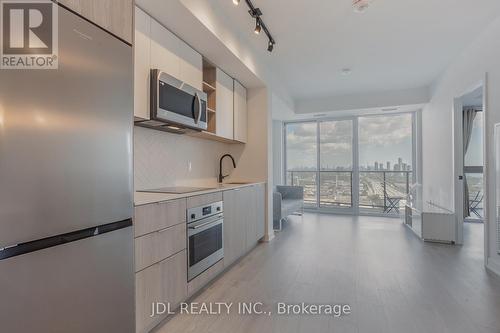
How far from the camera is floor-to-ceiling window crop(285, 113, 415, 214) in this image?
20.4 ft

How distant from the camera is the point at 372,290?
2457 millimetres

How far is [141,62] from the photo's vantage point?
2.11 metres

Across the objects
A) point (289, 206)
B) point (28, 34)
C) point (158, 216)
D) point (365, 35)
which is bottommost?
point (289, 206)

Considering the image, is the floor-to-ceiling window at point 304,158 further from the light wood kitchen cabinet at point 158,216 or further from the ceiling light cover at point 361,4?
the light wood kitchen cabinet at point 158,216

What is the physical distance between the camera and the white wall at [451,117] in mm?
2948

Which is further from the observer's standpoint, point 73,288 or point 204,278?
point 204,278

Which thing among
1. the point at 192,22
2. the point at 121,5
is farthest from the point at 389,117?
the point at 121,5

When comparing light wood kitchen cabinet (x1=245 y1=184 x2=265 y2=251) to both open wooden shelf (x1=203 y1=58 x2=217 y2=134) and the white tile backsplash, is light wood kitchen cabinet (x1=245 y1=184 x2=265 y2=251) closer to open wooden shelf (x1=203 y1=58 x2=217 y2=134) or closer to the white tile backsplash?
the white tile backsplash

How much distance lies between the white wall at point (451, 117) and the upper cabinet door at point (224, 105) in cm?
309

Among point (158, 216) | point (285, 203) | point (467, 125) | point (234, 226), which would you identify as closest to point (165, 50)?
point (158, 216)

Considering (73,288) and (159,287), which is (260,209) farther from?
(73,288)

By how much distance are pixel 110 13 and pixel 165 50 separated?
934 millimetres

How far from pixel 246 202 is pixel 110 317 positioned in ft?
6.97

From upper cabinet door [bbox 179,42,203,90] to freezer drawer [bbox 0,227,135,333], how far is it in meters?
1.71
